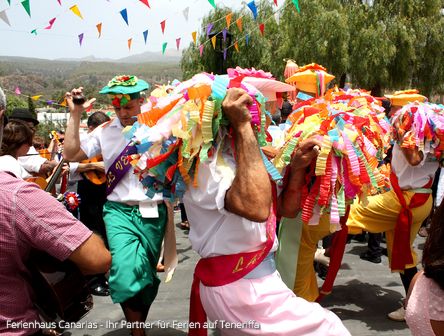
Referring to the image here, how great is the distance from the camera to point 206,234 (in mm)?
2262

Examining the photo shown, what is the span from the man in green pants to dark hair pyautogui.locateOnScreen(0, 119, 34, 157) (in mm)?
299

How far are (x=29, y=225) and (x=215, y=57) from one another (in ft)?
82.9

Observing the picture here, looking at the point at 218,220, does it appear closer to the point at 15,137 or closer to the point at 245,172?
the point at 245,172

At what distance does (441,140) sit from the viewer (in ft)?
12.9

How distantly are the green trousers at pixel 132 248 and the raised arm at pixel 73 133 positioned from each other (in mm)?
470

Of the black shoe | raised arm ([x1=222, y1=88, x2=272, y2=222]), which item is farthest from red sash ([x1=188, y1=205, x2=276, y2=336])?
the black shoe

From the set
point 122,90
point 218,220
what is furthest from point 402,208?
point 122,90

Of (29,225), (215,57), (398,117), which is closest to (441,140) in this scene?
(398,117)

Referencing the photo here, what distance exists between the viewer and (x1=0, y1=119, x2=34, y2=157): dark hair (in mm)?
3441

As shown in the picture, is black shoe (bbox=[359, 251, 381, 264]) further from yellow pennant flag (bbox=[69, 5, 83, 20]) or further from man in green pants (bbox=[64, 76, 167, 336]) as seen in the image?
yellow pennant flag (bbox=[69, 5, 83, 20])

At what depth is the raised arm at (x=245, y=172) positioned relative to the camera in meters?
2.05

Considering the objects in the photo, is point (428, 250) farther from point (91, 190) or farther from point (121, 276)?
point (91, 190)

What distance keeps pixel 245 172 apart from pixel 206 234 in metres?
0.40

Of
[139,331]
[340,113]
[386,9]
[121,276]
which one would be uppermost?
[386,9]
